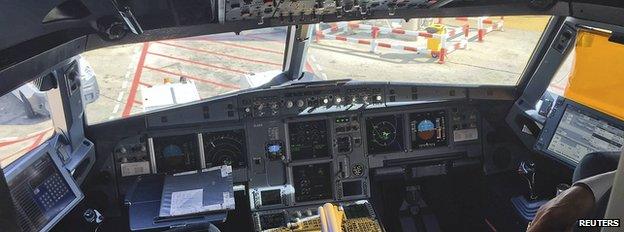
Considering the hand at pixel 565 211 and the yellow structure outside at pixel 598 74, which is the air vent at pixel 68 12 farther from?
the yellow structure outside at pixel 598 74

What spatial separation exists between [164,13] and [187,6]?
17cm

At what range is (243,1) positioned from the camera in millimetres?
3312

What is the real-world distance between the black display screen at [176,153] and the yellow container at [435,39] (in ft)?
10.6

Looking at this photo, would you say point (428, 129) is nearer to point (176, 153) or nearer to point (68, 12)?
point (176, 153)

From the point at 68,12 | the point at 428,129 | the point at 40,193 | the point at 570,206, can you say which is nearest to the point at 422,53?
the point at 428,129

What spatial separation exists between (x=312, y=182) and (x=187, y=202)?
3.95 feet

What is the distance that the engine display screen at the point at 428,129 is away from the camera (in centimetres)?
540

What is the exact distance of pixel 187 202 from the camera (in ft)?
15.4

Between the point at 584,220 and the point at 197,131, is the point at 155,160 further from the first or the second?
the point at 584,220

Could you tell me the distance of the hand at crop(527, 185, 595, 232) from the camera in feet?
4.57

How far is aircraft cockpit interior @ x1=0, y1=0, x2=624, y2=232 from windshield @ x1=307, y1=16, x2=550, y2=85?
3.41ft

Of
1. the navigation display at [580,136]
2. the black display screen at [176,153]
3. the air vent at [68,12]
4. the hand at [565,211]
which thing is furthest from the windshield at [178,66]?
the hand at [565,211]

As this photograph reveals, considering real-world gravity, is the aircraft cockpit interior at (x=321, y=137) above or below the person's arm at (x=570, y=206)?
below

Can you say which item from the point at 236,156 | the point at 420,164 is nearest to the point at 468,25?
the point at 420,164
